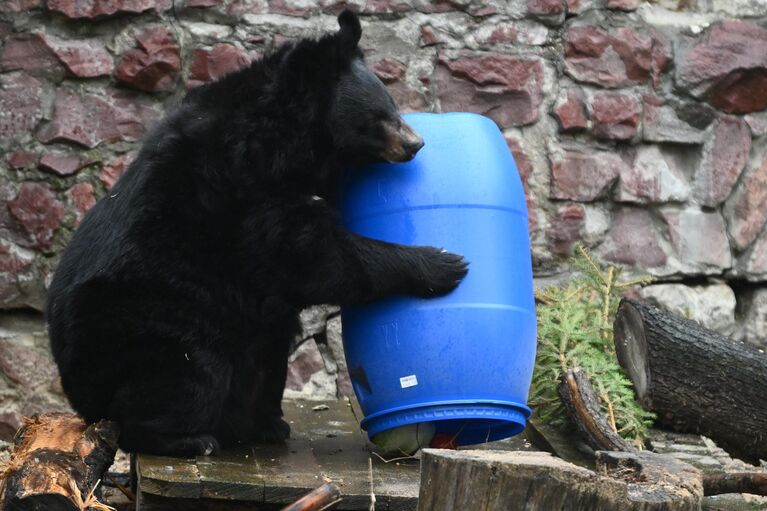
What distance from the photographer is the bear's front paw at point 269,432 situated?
4324 mm

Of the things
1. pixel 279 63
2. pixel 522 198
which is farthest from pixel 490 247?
pixel 279 63

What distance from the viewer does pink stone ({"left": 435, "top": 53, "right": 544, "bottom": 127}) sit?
236 inches

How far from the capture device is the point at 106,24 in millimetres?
5676

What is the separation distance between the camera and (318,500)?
2939 millimetres

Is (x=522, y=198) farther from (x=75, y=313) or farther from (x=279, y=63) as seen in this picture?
(x=75, y=313)

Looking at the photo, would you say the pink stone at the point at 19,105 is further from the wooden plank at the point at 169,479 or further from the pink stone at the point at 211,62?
the wooden plank at the point at 169,479

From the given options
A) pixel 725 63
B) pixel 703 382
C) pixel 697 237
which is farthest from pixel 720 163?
pixel 703 382

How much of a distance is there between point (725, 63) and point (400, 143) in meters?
3.04

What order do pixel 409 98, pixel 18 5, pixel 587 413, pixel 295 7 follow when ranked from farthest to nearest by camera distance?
pixel 409 98, pixel 295 7, pixel 18 5, pixel 587 413

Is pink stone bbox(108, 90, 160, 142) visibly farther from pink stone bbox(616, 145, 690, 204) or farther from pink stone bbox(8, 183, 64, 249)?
pink stone bbox(616, 145, 690, 204)

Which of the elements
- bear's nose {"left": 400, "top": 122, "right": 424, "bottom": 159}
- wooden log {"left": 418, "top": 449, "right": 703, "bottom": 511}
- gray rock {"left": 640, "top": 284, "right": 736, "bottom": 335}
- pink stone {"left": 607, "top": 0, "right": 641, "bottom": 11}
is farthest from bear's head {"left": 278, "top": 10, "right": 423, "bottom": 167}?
gray rock {"left": 640, "top": 284, "right": 736, "bottom": 335}

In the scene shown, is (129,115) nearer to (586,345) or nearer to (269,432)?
(269,432)

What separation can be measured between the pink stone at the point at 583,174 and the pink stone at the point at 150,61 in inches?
80.7

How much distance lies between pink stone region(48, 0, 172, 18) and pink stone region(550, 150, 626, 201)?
2.26 m
